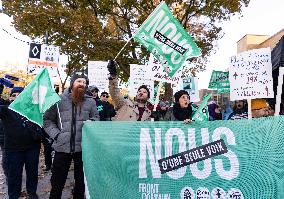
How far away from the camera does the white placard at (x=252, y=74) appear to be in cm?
516

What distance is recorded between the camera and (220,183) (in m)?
4.15

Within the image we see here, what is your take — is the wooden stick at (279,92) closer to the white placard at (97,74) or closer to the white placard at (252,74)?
the white placard at (252,74)

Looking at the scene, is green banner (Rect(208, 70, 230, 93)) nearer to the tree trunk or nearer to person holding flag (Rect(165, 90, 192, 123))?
the tree trunk

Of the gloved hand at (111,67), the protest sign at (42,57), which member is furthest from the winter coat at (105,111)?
the gloved hand at (111,67)

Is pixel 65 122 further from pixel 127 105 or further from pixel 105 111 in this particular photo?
pixel 105 111

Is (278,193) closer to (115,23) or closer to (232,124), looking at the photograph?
(232,124)

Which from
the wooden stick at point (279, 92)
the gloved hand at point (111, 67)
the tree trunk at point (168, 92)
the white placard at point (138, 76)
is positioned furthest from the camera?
the tree trunk at point (168, 92)

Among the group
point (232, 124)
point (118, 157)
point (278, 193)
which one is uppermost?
point (232, 124)

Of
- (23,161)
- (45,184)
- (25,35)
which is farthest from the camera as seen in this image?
(25,35)

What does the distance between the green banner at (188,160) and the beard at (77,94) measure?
0.54 m

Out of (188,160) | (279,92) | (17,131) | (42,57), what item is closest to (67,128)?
(17,131)

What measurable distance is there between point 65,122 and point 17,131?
137 centimetres

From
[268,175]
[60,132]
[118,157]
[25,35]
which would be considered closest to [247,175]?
[268,175]

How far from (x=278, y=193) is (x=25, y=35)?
16279mm
